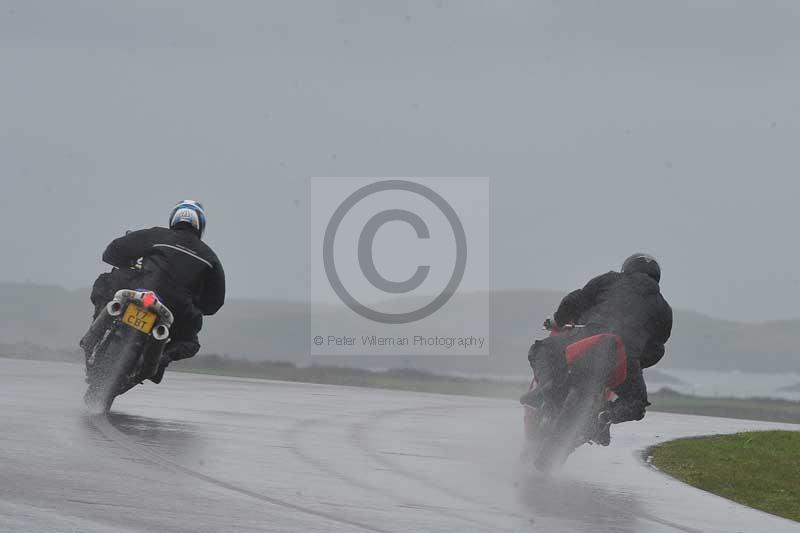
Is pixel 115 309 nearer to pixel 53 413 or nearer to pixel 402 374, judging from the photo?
pixel 53 413

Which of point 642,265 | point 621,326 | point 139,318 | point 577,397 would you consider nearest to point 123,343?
point 139,318

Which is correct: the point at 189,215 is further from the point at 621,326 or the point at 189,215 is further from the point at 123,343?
the point at 621,326

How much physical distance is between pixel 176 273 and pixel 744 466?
6.02 metres

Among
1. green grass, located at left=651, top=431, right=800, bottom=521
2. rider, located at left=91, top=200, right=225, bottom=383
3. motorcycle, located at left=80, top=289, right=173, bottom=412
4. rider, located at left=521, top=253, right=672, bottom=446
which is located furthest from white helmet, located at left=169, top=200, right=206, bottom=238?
green grass, located at left=651, top=431, right=800, bottom=521

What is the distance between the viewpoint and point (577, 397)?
1366cm

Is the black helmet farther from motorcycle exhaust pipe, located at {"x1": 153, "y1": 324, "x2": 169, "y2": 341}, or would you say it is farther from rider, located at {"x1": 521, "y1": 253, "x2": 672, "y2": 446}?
motorcycle exhaust pipe, located at {"x1": 153, "y1": 324, "x2": 169, "y2": 341}

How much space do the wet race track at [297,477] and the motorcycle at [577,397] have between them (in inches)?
11.6

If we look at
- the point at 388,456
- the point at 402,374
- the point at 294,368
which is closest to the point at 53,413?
the point at 388,456

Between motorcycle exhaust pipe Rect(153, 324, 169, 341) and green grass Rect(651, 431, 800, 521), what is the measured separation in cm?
485

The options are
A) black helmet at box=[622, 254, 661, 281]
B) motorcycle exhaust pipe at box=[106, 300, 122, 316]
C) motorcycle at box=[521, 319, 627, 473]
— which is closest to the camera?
motorcycle at box=[521, 319, 627, 473]

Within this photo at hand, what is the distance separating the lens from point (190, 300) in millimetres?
16219

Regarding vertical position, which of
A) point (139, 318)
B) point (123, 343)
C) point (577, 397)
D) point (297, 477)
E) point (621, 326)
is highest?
point (621, 326)

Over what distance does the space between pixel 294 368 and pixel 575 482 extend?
1052 inches

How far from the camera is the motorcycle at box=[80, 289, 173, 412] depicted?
1557cm
